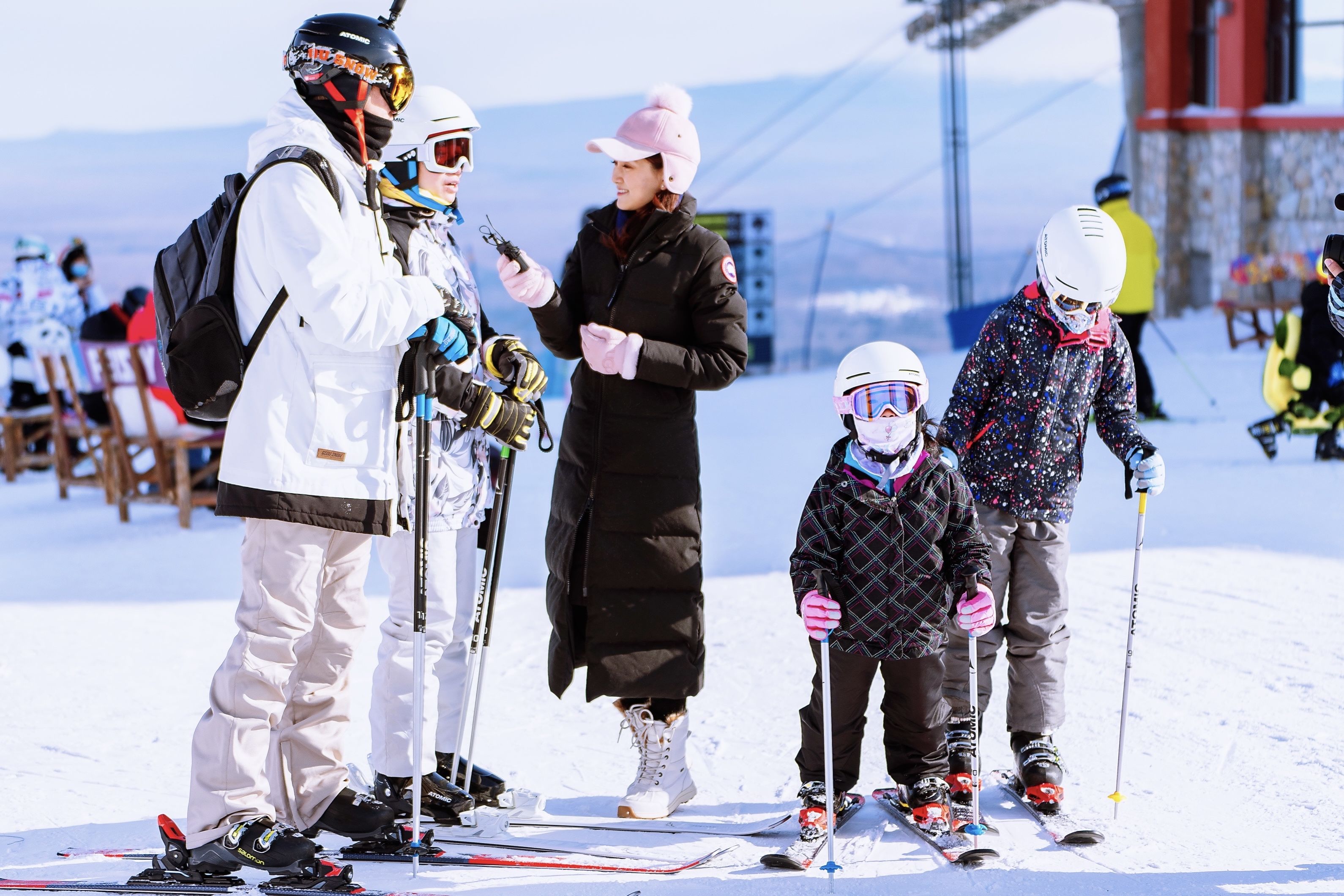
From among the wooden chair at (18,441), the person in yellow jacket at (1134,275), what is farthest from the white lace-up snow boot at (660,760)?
the wooden chair at (18,441)

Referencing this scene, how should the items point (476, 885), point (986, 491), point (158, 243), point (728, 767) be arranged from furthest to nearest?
point (158, 243) < point (728, 767) < point (986, 491) < point (476, 885)

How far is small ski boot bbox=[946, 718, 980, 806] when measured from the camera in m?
3.06

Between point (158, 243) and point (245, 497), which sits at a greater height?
point (158, 243)

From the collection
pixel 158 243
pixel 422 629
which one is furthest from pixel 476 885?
pixel 158 243

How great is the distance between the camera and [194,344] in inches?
100

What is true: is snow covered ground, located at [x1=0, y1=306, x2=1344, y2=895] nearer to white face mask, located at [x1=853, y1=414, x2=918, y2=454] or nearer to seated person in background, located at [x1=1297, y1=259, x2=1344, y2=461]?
seated person in background, located at [x1=1297, y1=259, x2=1344, y2=461]

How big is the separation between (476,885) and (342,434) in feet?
3.03

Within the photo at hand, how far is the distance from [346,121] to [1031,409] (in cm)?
165

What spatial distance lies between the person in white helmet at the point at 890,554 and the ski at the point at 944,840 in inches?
1.1

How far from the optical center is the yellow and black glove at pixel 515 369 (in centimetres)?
303

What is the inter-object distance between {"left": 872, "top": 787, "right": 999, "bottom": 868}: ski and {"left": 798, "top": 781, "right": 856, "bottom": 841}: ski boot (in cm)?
11

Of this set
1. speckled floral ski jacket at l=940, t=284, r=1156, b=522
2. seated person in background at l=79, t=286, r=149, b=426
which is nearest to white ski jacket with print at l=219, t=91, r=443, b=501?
speckled floral ski jacket at l=940, t=284, r=1156, b=522

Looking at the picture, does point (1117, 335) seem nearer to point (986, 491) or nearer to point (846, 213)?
point (986, 491)

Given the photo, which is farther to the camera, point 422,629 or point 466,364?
point 466,364
